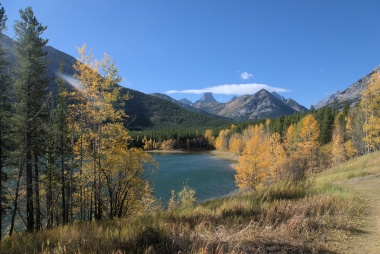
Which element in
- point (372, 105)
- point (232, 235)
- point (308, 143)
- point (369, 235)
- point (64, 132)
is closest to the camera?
point (232, 235)

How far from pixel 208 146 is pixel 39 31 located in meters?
120

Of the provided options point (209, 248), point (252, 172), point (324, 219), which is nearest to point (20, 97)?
point (209, 248)

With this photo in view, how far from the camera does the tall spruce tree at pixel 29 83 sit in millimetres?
13023

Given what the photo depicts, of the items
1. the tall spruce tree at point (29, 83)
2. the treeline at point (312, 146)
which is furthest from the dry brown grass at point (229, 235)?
the tall spruce tree at point (29, 83)

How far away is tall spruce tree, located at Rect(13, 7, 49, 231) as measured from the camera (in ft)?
42.7

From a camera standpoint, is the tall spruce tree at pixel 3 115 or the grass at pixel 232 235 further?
the tall spruce tree at pixel 3 115

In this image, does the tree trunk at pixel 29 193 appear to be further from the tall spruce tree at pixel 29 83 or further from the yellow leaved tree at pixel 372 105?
the yellow leaved tree at pixel 372 105

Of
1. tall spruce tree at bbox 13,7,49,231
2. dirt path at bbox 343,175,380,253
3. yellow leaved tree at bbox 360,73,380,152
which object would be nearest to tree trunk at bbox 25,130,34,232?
tall spruce tree at bbox 13,7,49,231

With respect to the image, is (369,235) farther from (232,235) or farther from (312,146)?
(312,146)

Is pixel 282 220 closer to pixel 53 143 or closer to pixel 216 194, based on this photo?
pixel 53 143

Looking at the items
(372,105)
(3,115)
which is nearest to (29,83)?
(3,115)

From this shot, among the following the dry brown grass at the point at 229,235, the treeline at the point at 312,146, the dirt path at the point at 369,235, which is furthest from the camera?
the treeline at the point at 312,146

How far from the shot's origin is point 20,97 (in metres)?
13.4

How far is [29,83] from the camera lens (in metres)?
13.7
